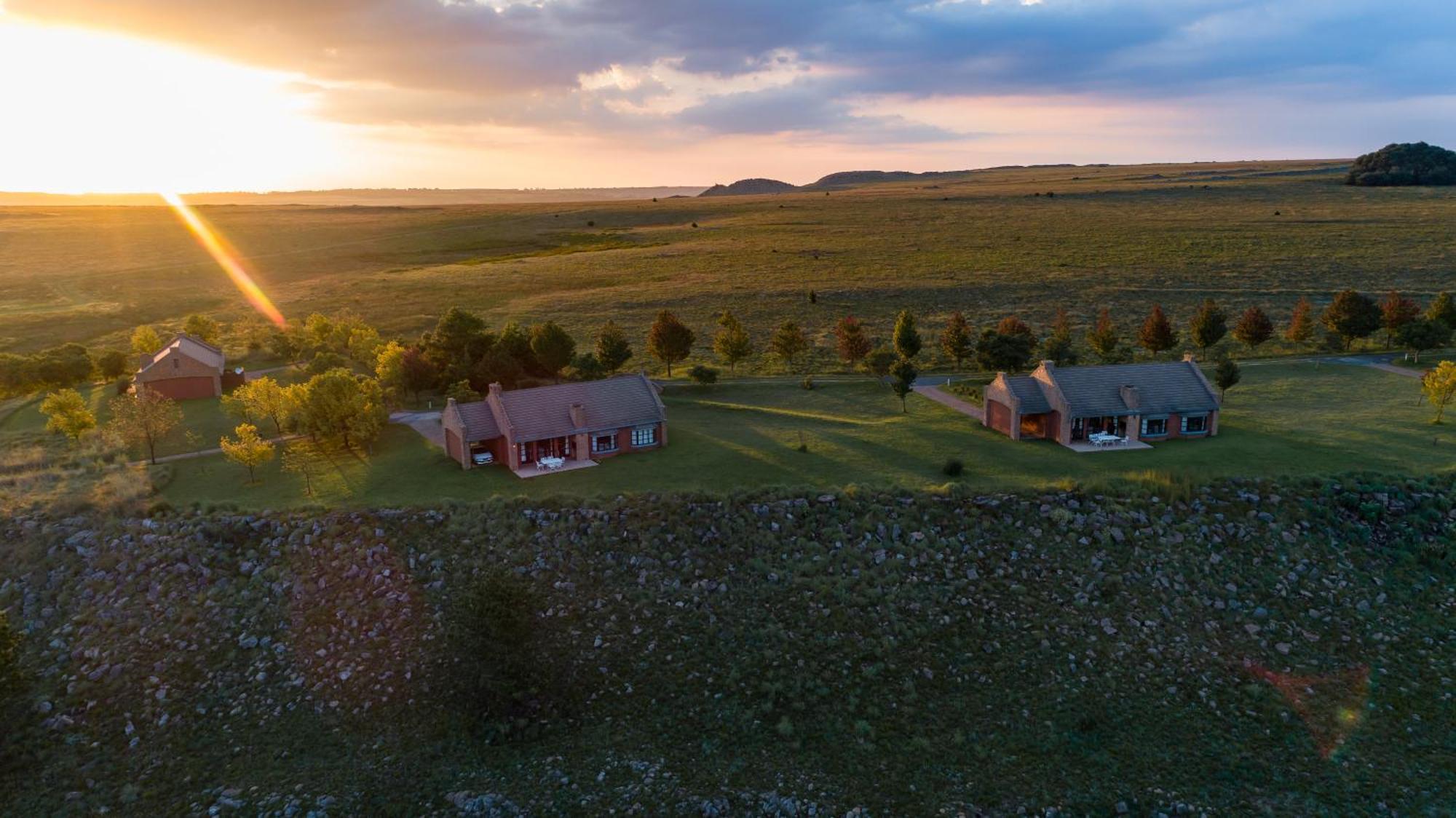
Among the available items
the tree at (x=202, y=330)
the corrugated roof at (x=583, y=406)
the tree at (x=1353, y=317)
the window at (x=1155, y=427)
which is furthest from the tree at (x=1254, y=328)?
the tree at (x=202, y=330)

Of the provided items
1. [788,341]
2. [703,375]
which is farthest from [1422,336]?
[703,375]

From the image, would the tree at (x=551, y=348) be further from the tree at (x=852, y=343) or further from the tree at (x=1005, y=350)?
the tree at (x=1005, y=350)

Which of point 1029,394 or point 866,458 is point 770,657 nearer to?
point 866,458

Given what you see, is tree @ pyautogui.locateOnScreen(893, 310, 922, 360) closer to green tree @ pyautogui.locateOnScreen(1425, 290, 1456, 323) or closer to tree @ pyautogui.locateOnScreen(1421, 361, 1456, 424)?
tree @ pyautogui.locateOnScreen(1421, 361, 1456, 424)

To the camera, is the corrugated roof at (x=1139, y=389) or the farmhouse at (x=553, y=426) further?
the corrugated roof at (x=1139, y=389)

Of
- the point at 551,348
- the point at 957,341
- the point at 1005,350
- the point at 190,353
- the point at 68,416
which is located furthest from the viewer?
the point at 957,341
